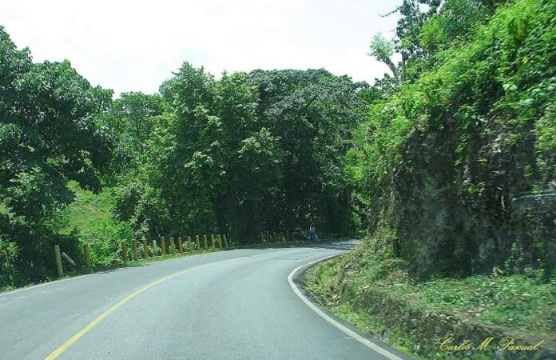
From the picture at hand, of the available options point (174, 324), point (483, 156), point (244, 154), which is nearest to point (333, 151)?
point (244, 154)

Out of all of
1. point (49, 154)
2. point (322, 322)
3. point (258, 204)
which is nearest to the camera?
point (322, 322)

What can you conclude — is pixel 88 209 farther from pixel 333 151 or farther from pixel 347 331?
pixel 347 331

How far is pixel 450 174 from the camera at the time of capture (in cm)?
998

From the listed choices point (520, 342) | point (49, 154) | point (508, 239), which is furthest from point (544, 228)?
point (49, 154)

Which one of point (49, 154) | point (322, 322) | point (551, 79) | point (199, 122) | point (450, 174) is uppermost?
point (199, 122)

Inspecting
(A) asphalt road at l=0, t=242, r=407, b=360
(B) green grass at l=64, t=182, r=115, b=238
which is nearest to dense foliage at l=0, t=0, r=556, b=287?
(A) asphalt road at l=0, t=242, r=407, b=360

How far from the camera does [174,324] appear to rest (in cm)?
902

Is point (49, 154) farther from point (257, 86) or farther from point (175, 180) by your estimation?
point (257, 86)

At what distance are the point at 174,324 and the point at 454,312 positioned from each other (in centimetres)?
459

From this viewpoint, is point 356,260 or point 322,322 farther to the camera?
point 356,260

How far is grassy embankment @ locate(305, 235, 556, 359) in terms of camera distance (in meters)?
5.76

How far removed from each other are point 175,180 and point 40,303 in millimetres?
24674

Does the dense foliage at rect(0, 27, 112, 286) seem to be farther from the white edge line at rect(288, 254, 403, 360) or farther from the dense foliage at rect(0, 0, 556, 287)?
the white edge line at rect(288, 254, 403, 360)

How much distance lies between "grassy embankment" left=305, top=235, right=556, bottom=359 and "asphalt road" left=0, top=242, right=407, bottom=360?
54 cm
